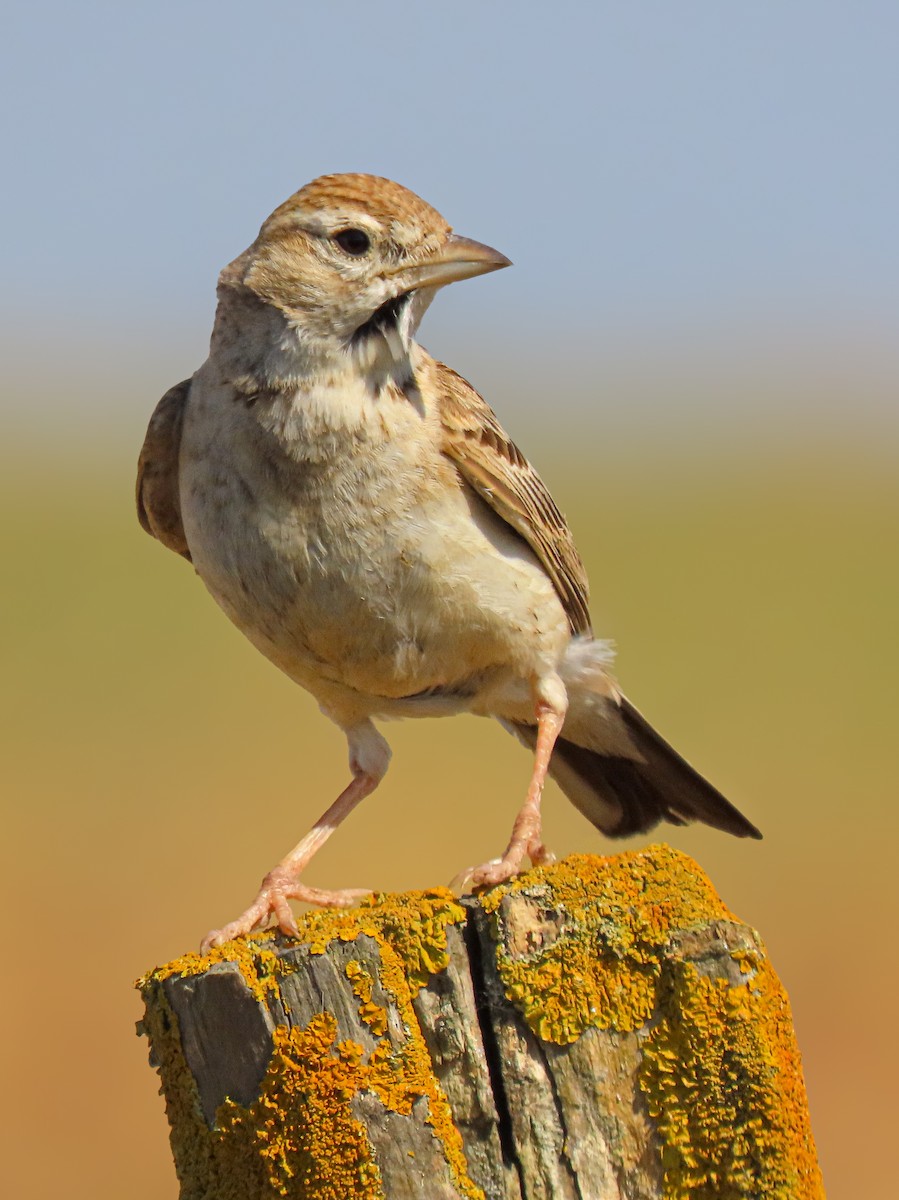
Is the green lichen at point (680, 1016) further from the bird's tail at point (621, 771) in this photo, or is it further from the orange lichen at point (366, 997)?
the bird's tail at point (621, 771)

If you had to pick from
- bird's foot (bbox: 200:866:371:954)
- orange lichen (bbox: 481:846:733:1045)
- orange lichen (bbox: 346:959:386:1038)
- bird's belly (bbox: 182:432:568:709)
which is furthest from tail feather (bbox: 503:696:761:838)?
orange lichen (bbox: 346:959:386:1038)

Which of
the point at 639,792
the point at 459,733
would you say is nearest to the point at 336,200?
the point at 639,792

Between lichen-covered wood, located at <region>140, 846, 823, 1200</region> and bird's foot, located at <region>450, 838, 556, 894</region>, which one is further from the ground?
bird's foot, located at <region>450, 838, 556, 894</region>

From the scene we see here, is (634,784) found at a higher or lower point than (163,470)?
lower

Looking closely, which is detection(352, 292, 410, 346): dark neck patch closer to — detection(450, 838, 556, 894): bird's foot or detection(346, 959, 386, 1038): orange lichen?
detection(450, 838, 556, 894): bird's foot

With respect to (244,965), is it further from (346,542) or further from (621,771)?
(621,771)

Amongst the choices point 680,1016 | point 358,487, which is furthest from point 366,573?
point 680,1016
